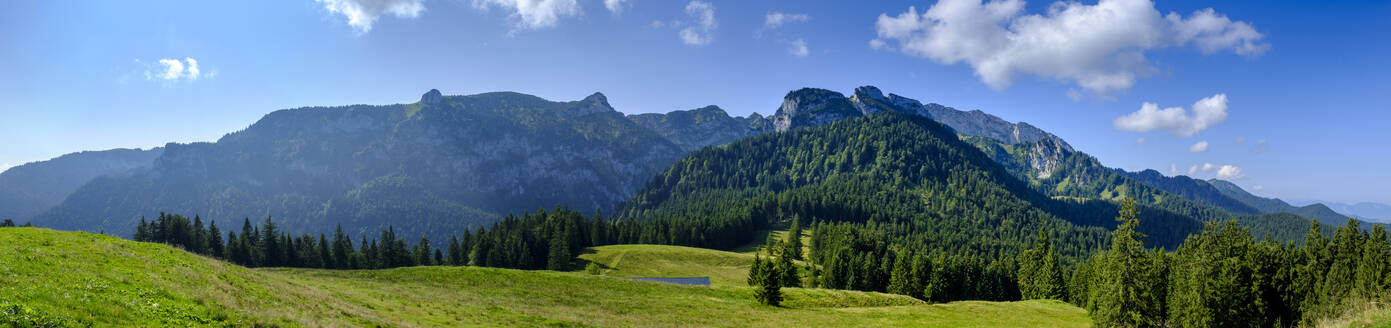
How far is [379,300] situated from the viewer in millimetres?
41219

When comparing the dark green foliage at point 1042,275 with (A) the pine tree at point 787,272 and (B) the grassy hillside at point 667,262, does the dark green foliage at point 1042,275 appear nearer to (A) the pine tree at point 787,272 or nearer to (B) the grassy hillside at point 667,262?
(A) the pine tree at point 787,272

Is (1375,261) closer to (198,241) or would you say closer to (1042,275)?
(1042,275)

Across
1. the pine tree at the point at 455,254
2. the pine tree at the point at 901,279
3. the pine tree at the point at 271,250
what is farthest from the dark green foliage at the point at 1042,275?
the pine tree at the point at 271,250

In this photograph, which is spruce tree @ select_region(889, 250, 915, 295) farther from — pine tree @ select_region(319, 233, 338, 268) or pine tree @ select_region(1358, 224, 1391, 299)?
pine tree @ select_region(319, 233, 338, 268)

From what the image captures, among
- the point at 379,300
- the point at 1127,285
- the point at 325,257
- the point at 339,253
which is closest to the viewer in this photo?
the point at 379,300

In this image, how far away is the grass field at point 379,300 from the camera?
65.5ft

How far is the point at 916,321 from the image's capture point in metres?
60.4

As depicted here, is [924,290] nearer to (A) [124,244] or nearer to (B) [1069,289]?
(B) [1069,289]

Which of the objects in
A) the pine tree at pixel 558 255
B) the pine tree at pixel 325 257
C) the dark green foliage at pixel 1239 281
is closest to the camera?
the dark green foliage at pixel 1239 281

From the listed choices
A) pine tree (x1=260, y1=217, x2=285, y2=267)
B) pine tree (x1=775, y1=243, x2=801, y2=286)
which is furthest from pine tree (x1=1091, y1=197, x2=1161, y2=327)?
pine tree (x1=260, y1=217, x2=285, y2=267)

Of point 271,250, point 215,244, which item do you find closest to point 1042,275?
point 271,250

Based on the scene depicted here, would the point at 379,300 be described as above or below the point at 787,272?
above

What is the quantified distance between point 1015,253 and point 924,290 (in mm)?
120965

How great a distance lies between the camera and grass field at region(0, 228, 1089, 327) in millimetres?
19953
